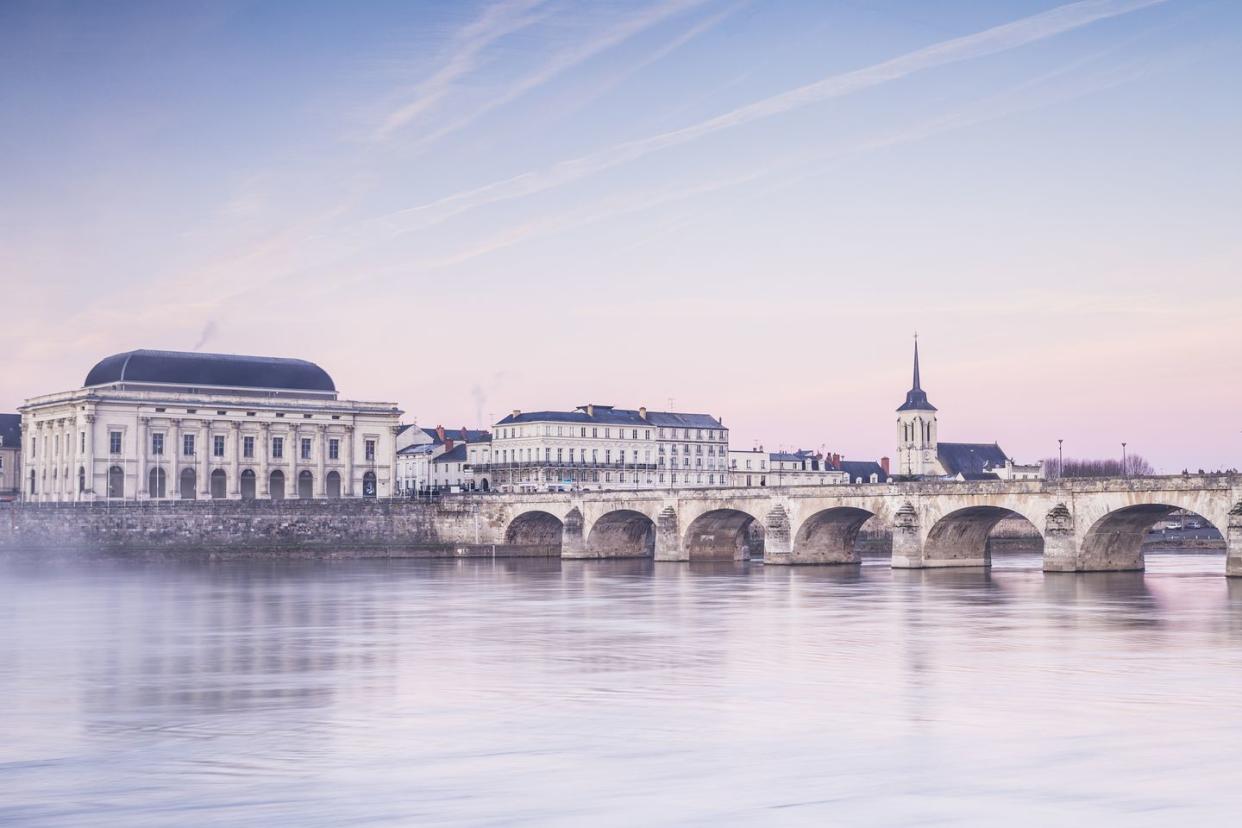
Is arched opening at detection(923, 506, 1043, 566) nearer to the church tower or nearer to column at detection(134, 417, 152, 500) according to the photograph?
column at detection(134, 417, 152, 500)

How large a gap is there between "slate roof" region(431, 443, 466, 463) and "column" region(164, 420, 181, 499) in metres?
35.0

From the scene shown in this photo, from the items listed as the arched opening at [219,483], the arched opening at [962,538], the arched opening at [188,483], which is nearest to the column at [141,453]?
the arched opening at [188,483]

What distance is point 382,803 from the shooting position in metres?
17.2

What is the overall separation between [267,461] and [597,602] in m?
74.8

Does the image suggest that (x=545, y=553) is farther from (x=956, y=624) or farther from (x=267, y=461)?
(x=956, y=624)

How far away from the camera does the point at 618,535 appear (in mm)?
88938

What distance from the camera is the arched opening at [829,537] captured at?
241 feet

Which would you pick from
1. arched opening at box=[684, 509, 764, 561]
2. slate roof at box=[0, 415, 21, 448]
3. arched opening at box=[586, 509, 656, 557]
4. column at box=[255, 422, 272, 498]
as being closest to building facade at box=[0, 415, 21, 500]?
slate roof at box=[0, 415, 21, 448]

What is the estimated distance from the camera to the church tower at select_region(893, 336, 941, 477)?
534ft

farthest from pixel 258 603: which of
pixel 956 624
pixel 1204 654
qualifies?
pixel 1204 654

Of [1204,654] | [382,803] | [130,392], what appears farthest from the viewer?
[130,392]

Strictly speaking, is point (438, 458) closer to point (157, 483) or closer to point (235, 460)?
point (235, 460)

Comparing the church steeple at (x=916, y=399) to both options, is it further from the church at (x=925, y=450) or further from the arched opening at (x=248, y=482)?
the arched opening at (x=248, y=482)

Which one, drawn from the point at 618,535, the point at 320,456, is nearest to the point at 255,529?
the point at 618,535
